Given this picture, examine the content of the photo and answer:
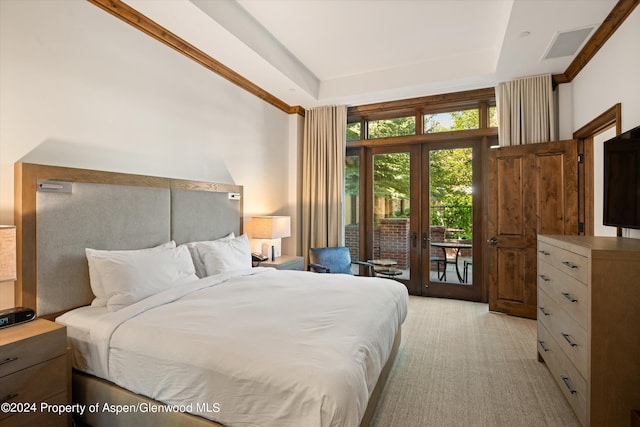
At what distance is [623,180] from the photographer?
2.37 meters

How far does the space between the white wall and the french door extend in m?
1.32

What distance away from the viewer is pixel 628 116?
2.49 m

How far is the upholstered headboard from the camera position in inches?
78.2

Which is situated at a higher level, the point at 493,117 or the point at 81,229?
the point at 493,117

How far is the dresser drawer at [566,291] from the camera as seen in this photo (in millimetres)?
1807

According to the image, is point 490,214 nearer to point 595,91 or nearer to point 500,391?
point 595,91

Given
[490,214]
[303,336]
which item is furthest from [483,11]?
[303,336]

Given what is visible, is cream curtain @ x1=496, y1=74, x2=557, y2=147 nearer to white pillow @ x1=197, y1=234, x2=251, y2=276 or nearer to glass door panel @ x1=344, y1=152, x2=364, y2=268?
glass door panel @ x1=344, y1=152, x2=364, y2=268

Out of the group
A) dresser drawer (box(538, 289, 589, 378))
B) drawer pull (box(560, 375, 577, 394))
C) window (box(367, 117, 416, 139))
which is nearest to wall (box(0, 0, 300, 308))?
window (box(367, 117, 416, 139))

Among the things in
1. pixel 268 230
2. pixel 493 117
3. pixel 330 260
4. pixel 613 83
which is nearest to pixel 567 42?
pixel 613 83

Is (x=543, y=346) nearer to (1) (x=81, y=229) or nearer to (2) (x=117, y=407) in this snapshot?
(2) (x=117, y=407)

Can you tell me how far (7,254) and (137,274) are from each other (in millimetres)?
693

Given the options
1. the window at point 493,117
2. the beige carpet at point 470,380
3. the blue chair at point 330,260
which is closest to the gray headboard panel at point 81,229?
the blue chair at point 330,260

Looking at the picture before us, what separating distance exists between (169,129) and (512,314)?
439cm
